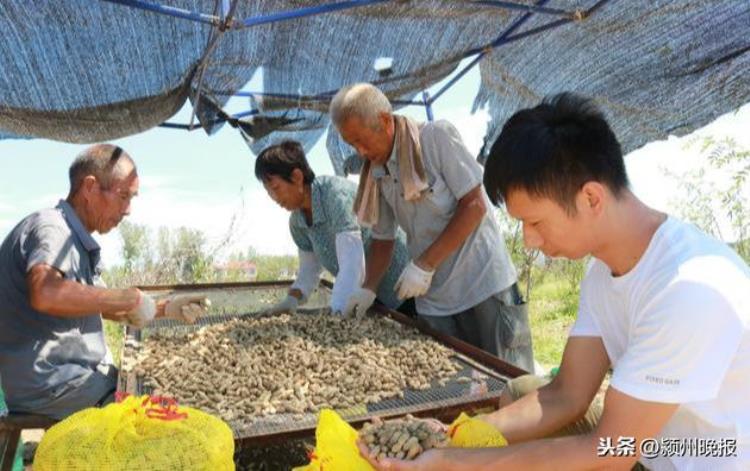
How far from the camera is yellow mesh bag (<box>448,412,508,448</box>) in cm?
159

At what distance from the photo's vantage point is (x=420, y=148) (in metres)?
3.18

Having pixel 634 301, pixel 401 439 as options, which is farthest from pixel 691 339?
pixel 401 439

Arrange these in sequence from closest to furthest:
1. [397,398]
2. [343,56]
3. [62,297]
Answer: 1. [397,398]
2. [62,297]
3. [343,56]

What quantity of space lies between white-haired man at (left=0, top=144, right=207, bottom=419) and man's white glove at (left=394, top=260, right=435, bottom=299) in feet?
4.36

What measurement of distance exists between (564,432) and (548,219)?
2.81ft

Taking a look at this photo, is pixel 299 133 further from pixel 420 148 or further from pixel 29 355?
pixel 29 355

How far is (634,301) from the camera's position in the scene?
58.5 inches

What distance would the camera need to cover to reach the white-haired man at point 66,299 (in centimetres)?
266

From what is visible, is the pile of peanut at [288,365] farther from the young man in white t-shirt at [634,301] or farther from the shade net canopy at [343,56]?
the shade net canopy at [343,56]

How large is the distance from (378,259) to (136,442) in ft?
7.50

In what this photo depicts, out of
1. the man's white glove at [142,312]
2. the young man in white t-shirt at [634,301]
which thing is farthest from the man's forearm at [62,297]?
the young man in white t-shirt at [634,301]

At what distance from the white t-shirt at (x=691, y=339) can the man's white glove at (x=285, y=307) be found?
255 cm

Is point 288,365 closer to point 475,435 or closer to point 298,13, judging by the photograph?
point 475,435

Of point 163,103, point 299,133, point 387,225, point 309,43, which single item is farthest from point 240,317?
point 299,133
